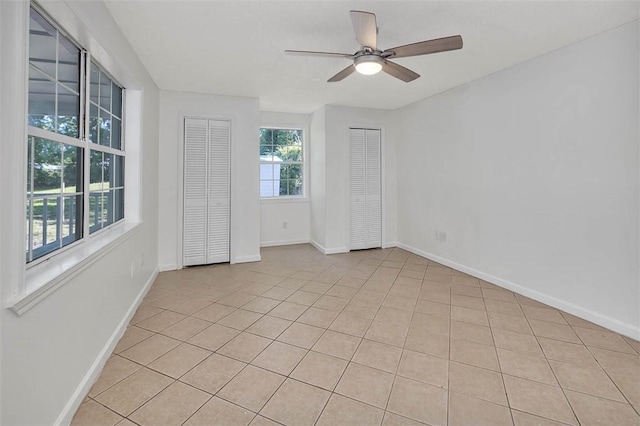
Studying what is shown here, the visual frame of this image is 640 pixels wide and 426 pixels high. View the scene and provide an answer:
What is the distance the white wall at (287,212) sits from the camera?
5.71 metres

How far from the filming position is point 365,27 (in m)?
2.01

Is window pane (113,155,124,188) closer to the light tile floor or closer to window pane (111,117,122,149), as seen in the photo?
window pane (111,117,122,149)


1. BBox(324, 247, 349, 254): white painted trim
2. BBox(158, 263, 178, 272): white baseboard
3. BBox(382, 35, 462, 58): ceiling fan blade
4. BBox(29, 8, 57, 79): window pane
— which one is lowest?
BBox(158, 263, 178, 272): white baseboard

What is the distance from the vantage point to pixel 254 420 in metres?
1.58

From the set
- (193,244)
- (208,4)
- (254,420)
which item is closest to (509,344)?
(254,420)

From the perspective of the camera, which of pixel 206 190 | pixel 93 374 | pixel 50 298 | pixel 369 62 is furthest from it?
pixel 206 190

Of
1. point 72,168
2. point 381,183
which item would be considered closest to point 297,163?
point 381,183

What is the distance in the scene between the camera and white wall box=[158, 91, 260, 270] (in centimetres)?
413

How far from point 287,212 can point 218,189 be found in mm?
1729

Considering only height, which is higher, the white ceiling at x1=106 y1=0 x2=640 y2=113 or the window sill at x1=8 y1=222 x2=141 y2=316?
the white ceiling at x1=106 y1=0 x2=640 y2=113

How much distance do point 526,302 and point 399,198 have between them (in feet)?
9.06

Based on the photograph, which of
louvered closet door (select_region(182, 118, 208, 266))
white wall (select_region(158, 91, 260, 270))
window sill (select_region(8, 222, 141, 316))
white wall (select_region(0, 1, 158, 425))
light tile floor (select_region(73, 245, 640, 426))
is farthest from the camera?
louvered closet door (select_region(182, 118, 208, 266))

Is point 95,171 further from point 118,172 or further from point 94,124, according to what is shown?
point 118,172

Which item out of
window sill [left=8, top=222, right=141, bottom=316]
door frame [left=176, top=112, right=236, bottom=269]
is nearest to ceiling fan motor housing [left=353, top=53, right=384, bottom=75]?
window sill [left=8, top=222, right=141, bottom=316]
